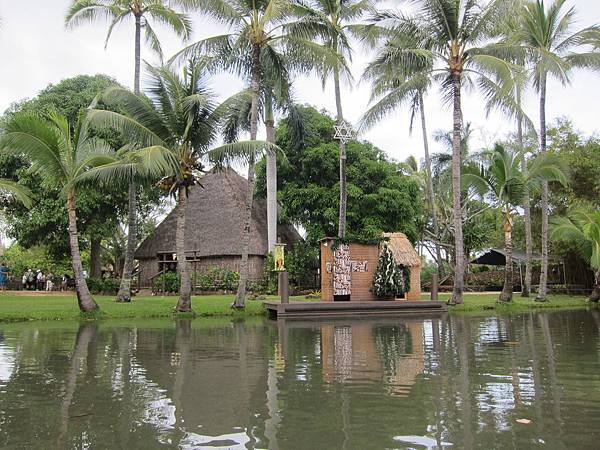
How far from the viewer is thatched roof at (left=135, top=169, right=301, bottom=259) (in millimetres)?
28000

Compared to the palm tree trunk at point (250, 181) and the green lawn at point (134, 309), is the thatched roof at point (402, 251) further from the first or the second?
the palm tree trunk at point (250, 181)

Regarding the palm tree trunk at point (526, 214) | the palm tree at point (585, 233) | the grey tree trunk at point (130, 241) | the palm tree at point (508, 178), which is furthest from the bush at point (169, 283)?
the palm tree at point (585, 233)

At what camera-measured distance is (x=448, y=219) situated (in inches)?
1480

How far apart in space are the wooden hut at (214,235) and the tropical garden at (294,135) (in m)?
1.75

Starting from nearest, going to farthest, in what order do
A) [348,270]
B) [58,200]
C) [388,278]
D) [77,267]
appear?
[77,267] < [388,278] < [348,270] < [58,200]

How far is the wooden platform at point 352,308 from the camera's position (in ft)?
55.0

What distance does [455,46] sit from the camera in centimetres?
1952

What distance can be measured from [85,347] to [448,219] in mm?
31155

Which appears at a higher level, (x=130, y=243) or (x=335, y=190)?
(x=335, y=190)

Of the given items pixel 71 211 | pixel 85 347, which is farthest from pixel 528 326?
pixel 71 211

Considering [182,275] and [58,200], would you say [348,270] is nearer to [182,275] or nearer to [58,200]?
[182,275]

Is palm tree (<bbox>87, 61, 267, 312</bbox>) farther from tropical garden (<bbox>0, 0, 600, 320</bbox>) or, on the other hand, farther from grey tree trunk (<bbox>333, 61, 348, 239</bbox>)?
grey tree trunk (<bbox>333, 61, 348, 239</bbox>)

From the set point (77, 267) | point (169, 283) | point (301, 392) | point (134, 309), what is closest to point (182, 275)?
point (134, 309)

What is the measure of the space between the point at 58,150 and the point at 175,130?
3390 mm
